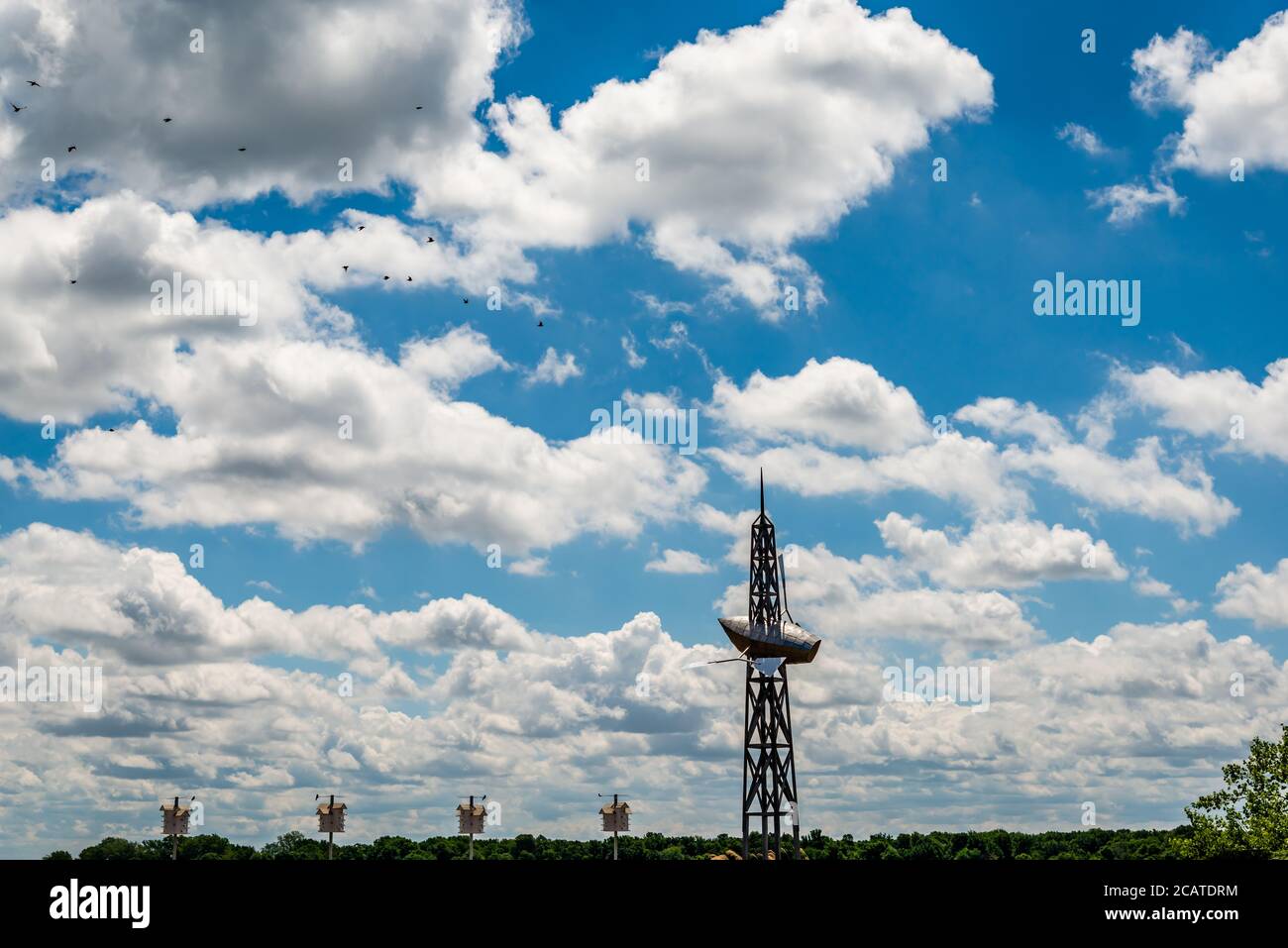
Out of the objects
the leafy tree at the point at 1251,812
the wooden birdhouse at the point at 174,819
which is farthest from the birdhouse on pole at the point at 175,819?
the leafy tree at the point at 1251,812

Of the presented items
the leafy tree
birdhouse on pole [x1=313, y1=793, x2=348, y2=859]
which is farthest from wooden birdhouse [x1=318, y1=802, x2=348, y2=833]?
the leafy tree

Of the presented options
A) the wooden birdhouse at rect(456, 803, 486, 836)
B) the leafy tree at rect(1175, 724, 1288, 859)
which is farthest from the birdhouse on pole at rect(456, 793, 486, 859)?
the leafy tree at rect(1175, 724, 1288, 859)

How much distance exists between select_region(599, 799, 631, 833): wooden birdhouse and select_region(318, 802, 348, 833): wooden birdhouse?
17138 mm

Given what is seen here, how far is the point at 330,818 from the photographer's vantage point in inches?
3263

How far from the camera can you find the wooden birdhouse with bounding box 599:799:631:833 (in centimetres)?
8450

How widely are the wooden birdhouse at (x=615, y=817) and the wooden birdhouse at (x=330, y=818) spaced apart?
17.1 metres

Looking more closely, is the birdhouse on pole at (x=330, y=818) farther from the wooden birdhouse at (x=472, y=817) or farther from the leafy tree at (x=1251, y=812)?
the leafy tree at (x=1251, y=812)

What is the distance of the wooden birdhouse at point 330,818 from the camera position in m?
82.8

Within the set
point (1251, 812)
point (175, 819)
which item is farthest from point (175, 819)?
point (1251, 812)

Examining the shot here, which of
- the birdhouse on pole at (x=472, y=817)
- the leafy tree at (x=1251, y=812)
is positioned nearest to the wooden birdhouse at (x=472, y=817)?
the birdhouse on pole at (x=472, y=817)

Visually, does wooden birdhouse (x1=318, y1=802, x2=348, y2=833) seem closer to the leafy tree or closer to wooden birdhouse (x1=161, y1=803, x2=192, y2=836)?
wooden birdhouse (x1=161, y1=803, x2=192, y2=836)

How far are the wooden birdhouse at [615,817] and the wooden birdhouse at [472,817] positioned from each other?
795cm

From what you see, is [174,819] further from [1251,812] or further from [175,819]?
[1251,812]
